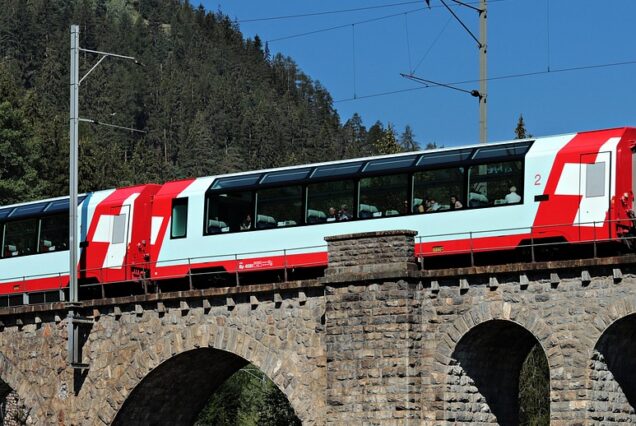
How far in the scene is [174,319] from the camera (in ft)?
146

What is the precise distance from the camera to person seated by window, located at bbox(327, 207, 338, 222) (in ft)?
140

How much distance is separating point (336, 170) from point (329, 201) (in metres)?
0.94

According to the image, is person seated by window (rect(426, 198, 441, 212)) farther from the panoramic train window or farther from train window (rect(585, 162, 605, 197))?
train window (rect(585, 162, 605, 197))

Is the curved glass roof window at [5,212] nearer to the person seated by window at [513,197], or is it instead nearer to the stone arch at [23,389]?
the stone arch at [23,389]

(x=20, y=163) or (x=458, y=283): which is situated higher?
(x=20, y=163)

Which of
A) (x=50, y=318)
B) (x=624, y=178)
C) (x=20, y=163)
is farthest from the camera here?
(x=20, y=163)

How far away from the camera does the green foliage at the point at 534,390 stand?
77.1 metres

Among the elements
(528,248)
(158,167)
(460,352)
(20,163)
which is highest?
(158,167)

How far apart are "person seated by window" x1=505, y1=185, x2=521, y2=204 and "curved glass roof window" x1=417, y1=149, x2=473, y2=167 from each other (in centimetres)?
181

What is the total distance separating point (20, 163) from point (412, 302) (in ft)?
198

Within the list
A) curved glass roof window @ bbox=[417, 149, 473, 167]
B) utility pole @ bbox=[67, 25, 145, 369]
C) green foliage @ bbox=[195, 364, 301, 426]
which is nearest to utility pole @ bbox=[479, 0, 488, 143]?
curved glass roof window @ bbox=[417, 149, 473, 167]

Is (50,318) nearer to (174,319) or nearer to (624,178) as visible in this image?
(174,319)

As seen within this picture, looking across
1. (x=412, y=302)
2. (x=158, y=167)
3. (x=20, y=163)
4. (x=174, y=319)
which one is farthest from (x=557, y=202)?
(x=158, y=167)

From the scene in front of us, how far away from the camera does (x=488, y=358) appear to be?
→ 38.9m
